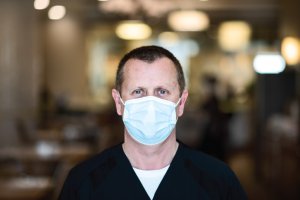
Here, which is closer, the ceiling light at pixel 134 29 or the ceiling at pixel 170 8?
the ceiling at pixel 170 8

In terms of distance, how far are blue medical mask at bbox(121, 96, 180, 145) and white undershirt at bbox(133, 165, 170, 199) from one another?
95 millimetres

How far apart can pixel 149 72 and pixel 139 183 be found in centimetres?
36

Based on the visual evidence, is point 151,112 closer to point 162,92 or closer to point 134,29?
point 162,92

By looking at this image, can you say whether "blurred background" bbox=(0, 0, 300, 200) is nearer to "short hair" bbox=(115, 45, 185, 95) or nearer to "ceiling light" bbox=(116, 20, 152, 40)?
"ceiling light" bbox=(116, 20, 152, 40)

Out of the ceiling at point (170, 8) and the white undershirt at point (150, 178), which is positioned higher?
the ceiling at point (170, 8)

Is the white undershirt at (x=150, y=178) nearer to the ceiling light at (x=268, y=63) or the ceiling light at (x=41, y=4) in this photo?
the ceiling light at (x=41, y=4)

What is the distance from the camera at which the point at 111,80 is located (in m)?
17.0

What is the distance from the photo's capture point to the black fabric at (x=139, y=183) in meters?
2.01

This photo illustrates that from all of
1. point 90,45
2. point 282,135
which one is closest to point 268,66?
point 282,135

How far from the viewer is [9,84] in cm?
823

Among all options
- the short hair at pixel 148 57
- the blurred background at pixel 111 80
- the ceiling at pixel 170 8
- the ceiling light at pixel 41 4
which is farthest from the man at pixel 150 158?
the ceiling at pixel 170 8

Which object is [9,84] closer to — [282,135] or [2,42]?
[2,42]

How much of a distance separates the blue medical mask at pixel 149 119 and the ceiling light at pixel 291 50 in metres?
5.53

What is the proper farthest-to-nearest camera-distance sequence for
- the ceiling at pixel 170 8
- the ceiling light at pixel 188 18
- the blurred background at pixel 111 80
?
the ceiling light at pixel 188 18 < the ceiling at pixel 170 8 < the blurred background at pixel 111 80
